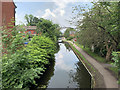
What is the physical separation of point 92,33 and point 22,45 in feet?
28.7

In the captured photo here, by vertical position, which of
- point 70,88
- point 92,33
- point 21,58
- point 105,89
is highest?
point 92,33

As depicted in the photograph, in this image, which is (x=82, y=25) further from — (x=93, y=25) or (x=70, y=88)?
(x=70, y=88)

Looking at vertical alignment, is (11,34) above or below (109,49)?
above

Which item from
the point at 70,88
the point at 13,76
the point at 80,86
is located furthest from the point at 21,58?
the point at 80,86

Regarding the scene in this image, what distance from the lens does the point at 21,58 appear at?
14.1ft

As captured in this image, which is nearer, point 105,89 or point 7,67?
point 7,67

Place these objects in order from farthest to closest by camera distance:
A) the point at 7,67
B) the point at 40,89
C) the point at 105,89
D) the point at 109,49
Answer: the point at 109,49 < the point at 40,89 < the point at 105,89 < the point at 7,67

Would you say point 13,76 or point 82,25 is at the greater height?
point 82,25

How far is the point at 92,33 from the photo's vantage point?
413 inches

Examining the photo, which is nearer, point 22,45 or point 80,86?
point 22,45

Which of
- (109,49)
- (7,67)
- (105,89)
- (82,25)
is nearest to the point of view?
(7,67)

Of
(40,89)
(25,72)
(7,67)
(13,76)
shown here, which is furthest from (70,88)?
(7,67)

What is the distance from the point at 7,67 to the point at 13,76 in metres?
0.55

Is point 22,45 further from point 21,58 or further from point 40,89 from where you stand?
point 40,89
